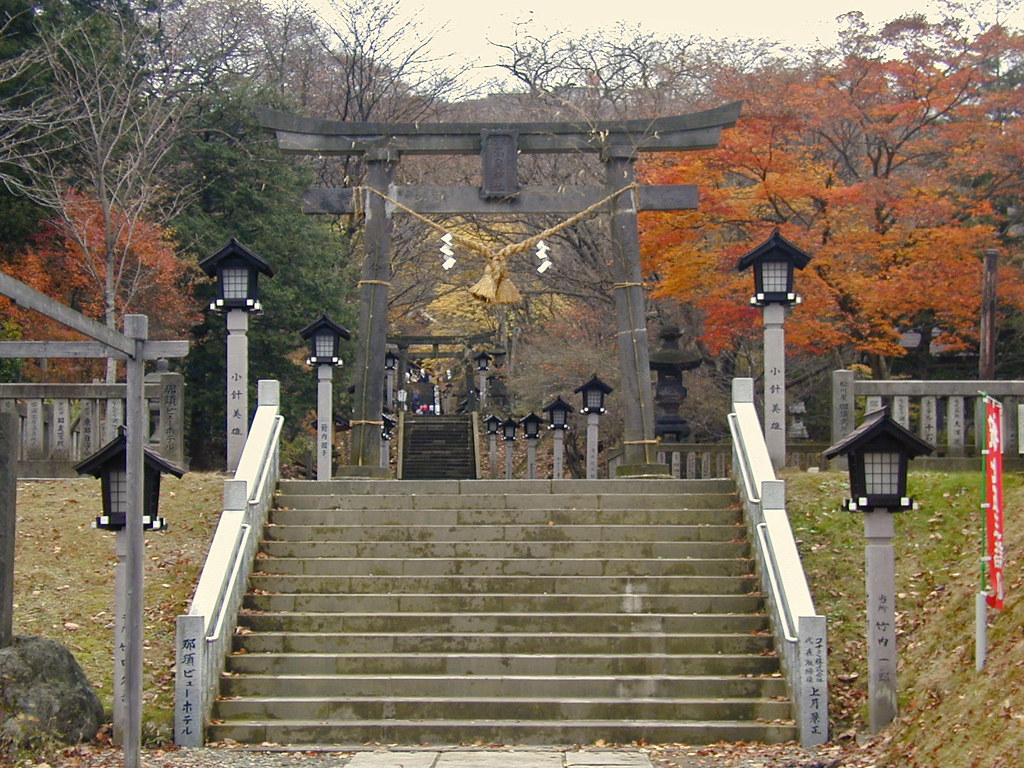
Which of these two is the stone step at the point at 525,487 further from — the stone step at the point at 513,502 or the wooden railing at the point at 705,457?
the wooden railing at the point at 705,457

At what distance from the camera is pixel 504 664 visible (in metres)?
12.4

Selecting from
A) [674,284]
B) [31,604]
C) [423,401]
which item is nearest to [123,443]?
[31,604]

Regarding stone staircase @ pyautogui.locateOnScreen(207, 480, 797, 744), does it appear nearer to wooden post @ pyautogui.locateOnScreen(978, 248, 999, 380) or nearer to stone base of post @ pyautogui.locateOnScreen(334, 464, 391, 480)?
stone base of post @ pyautogui.locateOnScreen(334, 464, 391, 480)

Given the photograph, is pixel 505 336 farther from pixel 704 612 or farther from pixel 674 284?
pixel 704 612

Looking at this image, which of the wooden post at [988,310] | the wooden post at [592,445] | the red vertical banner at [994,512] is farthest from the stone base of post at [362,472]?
the red vertical banner at [994,512]

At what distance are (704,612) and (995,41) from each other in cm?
1748

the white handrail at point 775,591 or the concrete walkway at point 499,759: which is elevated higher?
the white handrail at point 775,591

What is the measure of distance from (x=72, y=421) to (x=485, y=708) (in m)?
8.93

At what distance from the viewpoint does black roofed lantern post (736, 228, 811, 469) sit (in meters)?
16.4

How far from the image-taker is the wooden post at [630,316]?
61.6 feet

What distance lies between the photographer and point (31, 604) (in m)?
13.6

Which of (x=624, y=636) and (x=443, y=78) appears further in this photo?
(x=443, y=78)

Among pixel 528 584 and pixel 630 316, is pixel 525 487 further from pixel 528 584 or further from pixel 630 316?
pixel 630 316

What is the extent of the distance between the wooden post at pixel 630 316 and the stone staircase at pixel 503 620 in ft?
10.5
